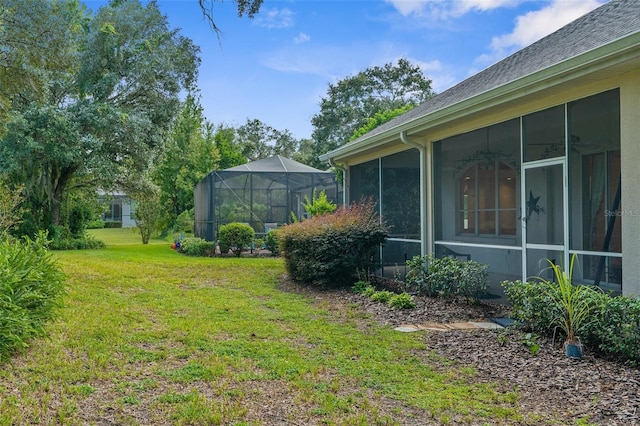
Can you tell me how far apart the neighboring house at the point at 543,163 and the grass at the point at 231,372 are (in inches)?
81.9

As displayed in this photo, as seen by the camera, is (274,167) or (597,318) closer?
(597,318)

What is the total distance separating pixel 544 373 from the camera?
3.89 meters

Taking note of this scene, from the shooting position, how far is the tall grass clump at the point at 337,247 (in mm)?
8461

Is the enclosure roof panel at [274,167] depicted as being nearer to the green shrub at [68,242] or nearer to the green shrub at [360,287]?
the green shrub at [68,242]

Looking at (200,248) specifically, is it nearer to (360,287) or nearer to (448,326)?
(360,287)

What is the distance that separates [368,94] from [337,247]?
2415 centimetres

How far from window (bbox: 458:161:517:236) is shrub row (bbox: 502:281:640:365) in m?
1.54

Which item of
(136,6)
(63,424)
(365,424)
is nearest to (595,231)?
(365,424)

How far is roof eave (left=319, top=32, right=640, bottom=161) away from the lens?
414 cm

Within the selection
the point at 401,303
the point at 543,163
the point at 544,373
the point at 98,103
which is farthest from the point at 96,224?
the point at 544,373

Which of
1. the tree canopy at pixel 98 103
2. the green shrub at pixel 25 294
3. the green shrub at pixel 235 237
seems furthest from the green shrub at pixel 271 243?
the green shrub at pixel 25 294

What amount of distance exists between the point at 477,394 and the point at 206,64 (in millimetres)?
16821

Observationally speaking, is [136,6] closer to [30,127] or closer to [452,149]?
[30,127]

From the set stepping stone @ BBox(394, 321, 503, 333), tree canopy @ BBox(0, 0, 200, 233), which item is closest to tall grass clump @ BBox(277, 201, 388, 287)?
stepping stone @ BBox(394, 321, 503, 333)
